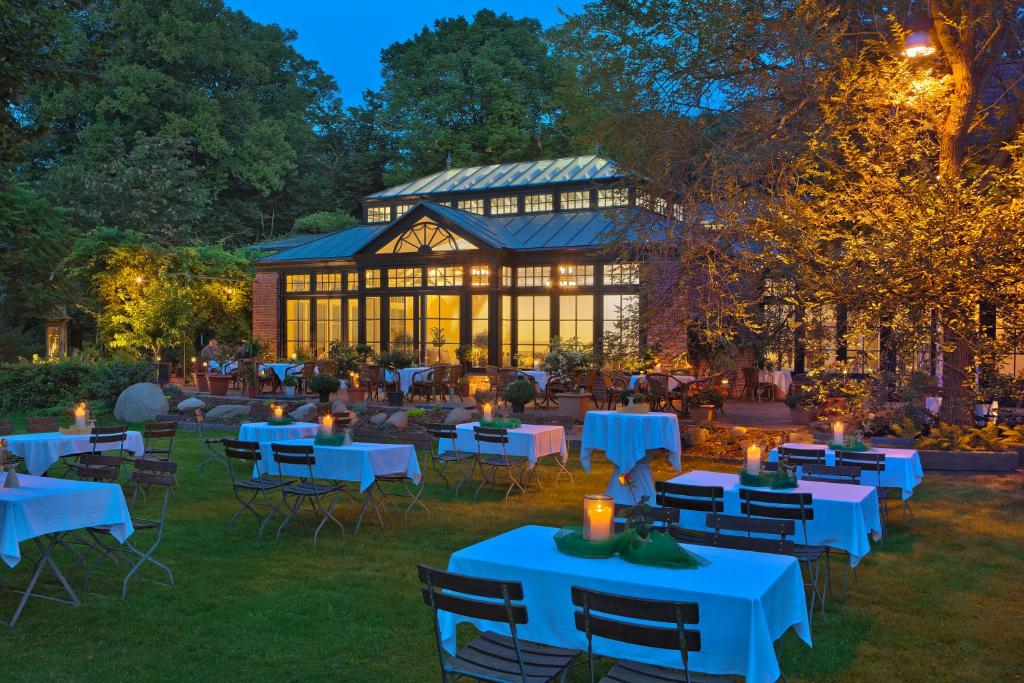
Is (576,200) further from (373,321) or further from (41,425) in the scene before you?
(41,425)

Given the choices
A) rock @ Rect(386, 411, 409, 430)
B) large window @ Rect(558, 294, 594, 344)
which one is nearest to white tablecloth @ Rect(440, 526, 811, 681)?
rock @ Rect(386, 411, 409, 430)

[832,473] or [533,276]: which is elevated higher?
[533,276]

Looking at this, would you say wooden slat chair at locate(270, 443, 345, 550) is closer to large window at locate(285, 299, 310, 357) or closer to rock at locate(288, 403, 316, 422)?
rock at locate(288, 403, 316, 422)

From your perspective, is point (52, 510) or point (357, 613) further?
point (357, 613)

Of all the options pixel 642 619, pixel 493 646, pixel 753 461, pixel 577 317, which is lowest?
pixel 493 646

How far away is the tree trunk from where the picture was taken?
12734 mm

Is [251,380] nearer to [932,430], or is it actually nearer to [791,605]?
[932,430]

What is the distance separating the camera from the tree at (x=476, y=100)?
131 feet

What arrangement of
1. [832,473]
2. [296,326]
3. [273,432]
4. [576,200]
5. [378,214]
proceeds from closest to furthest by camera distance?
[832,473]
[273,432]
[576,200]
[296,326]
[378,214]

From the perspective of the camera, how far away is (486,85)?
40.6 meters

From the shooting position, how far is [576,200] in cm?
2703

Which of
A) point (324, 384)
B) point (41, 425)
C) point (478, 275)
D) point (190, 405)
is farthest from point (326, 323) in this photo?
point (41, 425)

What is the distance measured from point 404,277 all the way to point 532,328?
394 centimetres

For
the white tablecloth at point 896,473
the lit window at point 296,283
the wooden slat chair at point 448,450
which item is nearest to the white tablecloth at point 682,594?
the white tablecloth at point 896,473
